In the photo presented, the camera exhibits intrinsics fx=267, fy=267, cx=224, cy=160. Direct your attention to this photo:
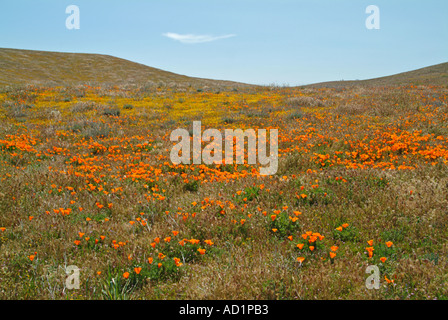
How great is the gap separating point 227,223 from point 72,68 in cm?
7112

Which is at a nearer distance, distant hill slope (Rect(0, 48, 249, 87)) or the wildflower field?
the wildflower field

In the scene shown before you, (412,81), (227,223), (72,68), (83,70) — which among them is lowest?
(227,223)

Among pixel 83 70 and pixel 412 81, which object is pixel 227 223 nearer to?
pixel 412 81

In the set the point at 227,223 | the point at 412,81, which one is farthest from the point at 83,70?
the point at 227,223

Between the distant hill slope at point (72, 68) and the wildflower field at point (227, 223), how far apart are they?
39853mm

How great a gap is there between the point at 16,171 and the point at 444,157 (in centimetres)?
1047

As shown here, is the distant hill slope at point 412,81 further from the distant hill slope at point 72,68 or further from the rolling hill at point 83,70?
the distant hill slope at point 72,68

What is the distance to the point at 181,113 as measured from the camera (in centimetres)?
1641

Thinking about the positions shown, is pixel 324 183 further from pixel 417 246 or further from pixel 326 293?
pixel 326 293

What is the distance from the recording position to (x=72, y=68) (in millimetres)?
62031

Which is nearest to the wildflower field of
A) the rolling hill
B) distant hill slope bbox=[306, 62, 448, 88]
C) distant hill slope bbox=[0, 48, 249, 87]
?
distant hill slope bbox=[306, 62, 448, 88]

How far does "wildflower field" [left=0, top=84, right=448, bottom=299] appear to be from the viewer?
306 centimetres

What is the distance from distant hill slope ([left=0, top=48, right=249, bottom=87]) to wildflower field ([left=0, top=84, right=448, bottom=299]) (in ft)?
131

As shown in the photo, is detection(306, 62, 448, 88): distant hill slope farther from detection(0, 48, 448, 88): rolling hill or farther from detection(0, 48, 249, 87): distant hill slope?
detection(0, 48, 249, 87): distant hill slope
